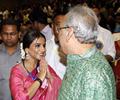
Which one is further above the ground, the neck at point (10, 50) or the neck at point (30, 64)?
the neck at point (10, 50)

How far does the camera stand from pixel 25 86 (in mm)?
3000

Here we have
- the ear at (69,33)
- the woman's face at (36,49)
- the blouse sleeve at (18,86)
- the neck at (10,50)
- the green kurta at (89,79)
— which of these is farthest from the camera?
the neck at (10,50)

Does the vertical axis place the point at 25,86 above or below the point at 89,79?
below

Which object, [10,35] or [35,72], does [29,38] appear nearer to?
[35,72]

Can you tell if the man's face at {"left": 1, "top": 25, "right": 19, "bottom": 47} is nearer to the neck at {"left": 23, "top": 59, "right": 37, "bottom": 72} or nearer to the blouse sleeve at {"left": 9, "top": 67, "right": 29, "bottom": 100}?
the neck at {"left": 23, "top": 59, "right": 37, "bottom": 72}

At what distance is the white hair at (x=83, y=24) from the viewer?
7.43 feet

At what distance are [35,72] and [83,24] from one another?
100 cm

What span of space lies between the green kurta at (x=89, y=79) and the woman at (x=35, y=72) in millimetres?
642

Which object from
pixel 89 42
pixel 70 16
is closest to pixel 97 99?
pixel 89 42

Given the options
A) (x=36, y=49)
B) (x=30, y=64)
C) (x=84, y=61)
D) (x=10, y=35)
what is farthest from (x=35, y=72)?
(x=84, y=61)

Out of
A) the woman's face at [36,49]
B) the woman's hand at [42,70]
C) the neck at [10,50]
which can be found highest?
the woman's face at [36,49]

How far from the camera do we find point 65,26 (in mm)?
2311

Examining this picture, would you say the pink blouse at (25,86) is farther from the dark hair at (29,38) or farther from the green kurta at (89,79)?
the green kurta at (89,79)

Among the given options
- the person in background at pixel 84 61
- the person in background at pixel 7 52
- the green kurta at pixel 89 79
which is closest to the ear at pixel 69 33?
the person in background at pixel 84 61
